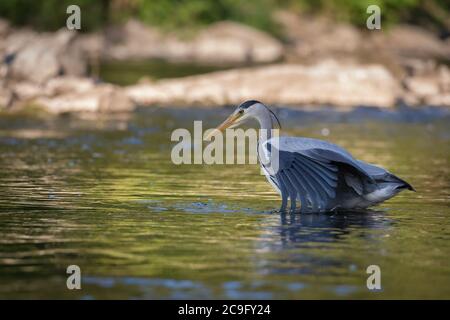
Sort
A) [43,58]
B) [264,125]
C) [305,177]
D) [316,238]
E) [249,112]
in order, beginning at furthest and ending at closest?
[43,58]
[249,112]
[264,125]
[305,177]
[316,238]

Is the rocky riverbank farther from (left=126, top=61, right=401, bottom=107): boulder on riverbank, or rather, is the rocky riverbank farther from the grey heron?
the grey heron

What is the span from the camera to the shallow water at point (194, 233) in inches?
295

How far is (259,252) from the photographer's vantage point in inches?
340

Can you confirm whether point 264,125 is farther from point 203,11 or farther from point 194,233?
point 203,11

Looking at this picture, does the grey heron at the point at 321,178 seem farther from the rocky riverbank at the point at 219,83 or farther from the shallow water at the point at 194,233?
the rocky riverbank at the point at 219,83

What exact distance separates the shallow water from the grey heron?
0.63ft

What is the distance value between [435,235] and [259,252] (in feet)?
6.35

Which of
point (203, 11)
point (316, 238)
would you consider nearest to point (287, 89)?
point (316, 238)

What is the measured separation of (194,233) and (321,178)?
1.55 metres

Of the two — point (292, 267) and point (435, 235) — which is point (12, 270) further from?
point (435, 235)

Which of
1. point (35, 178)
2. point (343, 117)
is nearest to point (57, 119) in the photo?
point (343, 117)

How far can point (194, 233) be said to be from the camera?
9.58 metres
